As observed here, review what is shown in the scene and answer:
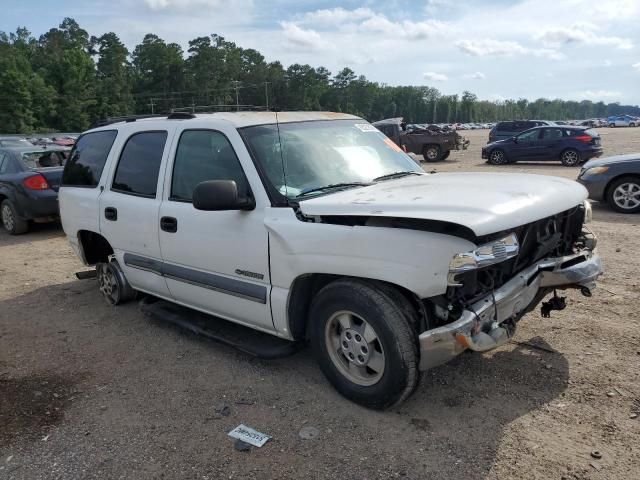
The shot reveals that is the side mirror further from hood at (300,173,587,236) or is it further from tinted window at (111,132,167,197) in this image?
tinted window at (111,132,167,197)

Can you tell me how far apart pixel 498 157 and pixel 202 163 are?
62.5 feet

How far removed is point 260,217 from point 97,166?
2.58m

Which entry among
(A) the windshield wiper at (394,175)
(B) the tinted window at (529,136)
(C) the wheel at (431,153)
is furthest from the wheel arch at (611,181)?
(C) the wheel at (431,153)

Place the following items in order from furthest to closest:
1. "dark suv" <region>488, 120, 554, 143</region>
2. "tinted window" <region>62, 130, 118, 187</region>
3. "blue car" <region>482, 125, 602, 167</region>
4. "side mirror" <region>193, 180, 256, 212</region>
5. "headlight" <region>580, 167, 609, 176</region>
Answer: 1. "dark suv" <region>488, 120, 554, 143</region>
2. "blue car" <region>482, 125, 602, 167</region>
3. "headlight" <region>580, 167, 609, 176</region>
4. "tinted window" <region>62, 130, 118, 187</region>
5. "side mirror" <region>193, 180, 256, 212</region>

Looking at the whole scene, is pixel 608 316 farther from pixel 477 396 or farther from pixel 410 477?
pixel 410 477

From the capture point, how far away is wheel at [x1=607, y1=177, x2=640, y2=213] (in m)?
9.41

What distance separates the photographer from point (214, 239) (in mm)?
3906

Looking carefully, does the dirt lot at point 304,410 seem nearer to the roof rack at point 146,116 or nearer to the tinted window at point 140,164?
the tinted window at point 140,164

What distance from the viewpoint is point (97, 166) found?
531 centimetres

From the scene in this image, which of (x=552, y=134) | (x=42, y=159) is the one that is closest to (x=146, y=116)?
(x=42, y=159)

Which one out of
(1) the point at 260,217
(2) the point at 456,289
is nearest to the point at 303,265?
(1) the point at 260,217

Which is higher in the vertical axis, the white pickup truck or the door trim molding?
the white pickup truck

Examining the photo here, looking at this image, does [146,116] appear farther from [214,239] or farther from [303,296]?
[303,296]

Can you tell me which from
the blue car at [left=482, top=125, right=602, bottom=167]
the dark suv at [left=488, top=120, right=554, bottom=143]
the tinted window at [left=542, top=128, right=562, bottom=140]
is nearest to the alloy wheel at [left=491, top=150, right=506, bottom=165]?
the blue car at [left=482, top=125, right=602, bottom=167]
